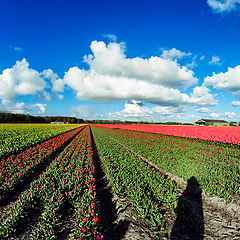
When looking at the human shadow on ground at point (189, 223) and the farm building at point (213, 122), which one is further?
the farm building at point (213, 122)

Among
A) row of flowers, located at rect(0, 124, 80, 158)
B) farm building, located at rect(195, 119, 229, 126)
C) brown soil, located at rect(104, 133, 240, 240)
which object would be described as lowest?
brown soil, located at rect(104, 133, 240, 240)

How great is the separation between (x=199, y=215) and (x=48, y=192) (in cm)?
588

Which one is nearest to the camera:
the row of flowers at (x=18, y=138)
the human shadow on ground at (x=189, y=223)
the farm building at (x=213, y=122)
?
the human shadow on ground at (x=189, y=223)

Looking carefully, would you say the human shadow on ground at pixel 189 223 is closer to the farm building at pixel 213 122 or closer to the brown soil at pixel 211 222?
the brown soil at pixel 211 222

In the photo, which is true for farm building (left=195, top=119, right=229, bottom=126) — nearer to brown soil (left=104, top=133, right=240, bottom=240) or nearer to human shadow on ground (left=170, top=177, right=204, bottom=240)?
brown soil (left=104, top=133, right=240, bottom=240)

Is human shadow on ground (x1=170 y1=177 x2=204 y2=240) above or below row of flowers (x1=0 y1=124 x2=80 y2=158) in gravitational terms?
below

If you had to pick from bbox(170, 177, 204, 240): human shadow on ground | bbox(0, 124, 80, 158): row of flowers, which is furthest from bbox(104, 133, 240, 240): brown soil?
bbox(0, 124, 80, 158): row of flowers

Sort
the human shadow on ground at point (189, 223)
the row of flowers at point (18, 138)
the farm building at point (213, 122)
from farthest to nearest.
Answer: the farm building at point (213, 122), the row of flowers at point (18, 138), the human shadow on ground at point (189, 223)

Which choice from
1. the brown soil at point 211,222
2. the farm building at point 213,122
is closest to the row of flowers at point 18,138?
the brown soil at point 211,222

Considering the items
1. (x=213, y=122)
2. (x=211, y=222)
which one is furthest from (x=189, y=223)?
(x=213, y=122)

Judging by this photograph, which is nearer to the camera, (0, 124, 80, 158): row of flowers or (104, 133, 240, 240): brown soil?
(104, 133, 240, 240): brown soil

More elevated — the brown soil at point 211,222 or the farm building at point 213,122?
the farm building at point 213,122

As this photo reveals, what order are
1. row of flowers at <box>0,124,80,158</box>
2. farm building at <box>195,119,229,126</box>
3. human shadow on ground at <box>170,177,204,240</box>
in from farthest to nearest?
farm building at <box>195,119,229,126</box> < row of flowers at <box>0,124,80,158</box> < human shadow on ground at <box>170,177,204,240</box>

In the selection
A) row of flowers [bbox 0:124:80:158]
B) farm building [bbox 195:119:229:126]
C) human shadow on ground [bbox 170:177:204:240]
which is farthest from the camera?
farm building [bbox 195:119:229:126]
